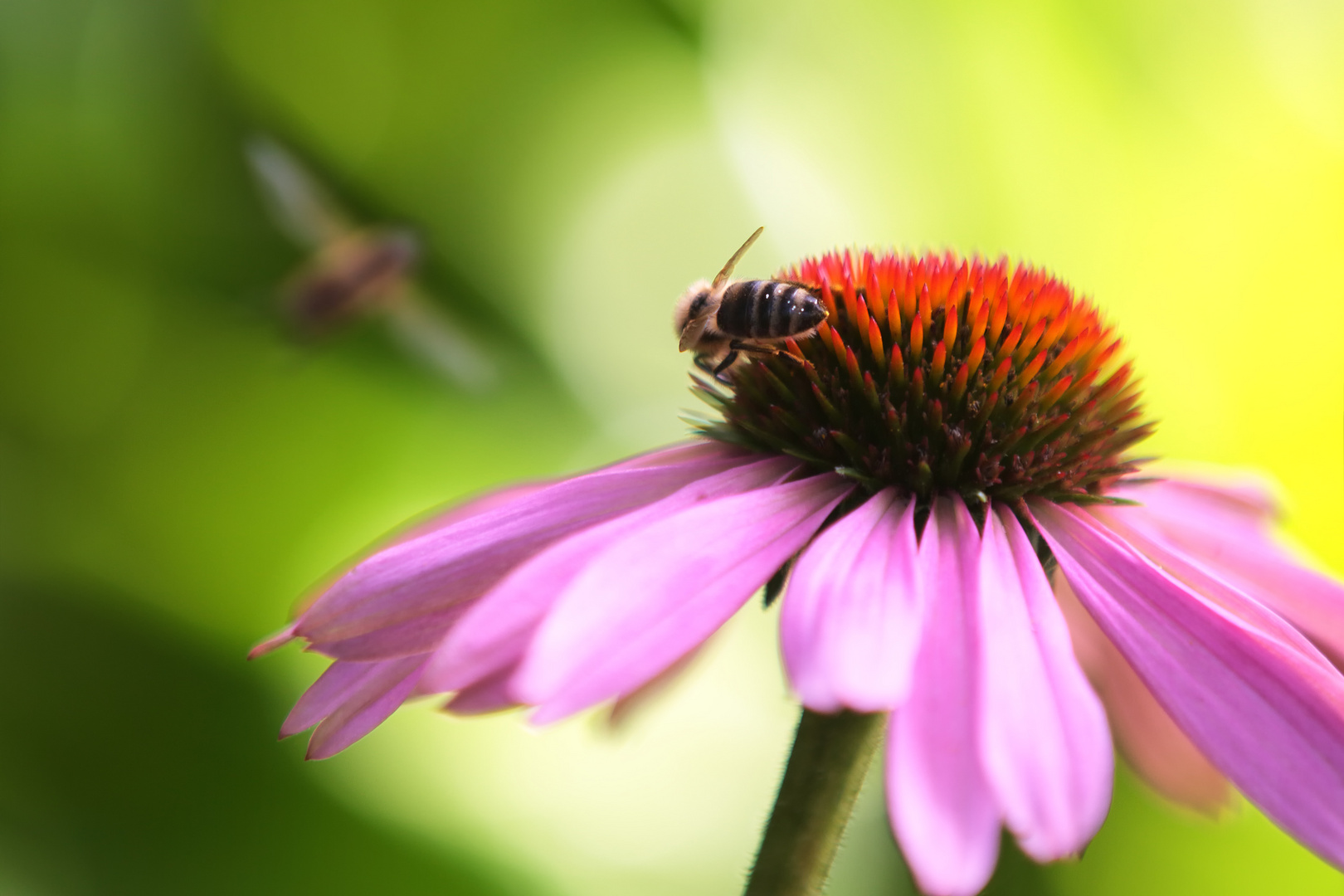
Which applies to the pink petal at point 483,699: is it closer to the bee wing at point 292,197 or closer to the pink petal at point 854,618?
the pink petal at point 854,618

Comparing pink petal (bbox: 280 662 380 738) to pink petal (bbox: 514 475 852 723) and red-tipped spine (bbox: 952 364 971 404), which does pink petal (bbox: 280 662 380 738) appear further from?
red-tipped spine (bbox: 952 364 971 404)

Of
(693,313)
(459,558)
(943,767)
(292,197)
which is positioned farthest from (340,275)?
(943,767)

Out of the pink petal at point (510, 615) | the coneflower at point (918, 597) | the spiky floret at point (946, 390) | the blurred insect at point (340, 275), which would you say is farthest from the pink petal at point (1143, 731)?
the blurred insect at point (340, 275)

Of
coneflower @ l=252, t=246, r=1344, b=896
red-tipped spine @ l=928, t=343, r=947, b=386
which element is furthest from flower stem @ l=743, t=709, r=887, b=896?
red-tipped spine @ l=928, t=343, r=947, b=386

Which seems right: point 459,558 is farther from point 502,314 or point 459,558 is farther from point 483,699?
point 502,314

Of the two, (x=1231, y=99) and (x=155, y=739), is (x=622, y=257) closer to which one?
(x=155, y=739)

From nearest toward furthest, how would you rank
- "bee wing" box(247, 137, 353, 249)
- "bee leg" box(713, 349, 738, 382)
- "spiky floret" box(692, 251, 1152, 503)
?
1. "spiky floret" box(692, 251, 1152, 503)
2. "bee leg" box(713, 349, 738, 382)
3. "bee wing" box(247, 137, 353, 249)
